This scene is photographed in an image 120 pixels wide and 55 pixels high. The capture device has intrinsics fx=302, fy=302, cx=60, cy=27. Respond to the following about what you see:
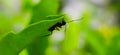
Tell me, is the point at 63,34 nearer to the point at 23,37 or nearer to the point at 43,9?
the point at 43,9

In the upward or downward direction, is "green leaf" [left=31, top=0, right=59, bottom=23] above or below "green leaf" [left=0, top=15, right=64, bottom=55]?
above

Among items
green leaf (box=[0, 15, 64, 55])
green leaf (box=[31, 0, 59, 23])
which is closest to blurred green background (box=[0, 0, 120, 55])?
green leaf (box=[31, 0, 59, 23])

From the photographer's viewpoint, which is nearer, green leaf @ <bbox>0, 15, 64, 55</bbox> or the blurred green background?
green leaf @ <bbox>0, 15, 64, 55</bbox>

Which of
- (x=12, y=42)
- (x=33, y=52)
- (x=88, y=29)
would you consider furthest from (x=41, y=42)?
(x=88, y=29)

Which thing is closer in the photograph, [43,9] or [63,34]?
[43,9]

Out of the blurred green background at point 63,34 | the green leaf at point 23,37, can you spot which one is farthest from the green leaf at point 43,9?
the green leaf at point 23,37

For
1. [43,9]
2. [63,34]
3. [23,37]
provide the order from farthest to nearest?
[63,34] → [43,9] → [23,37]

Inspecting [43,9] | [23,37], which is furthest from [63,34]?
[23,37]

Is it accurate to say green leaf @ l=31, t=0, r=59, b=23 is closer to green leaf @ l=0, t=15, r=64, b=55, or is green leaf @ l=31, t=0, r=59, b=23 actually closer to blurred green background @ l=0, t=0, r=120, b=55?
blurred green background @ l=0, t=0, r=120, b=55

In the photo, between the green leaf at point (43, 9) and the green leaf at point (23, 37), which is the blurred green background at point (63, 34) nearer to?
the green leaf at point (43, 9)
